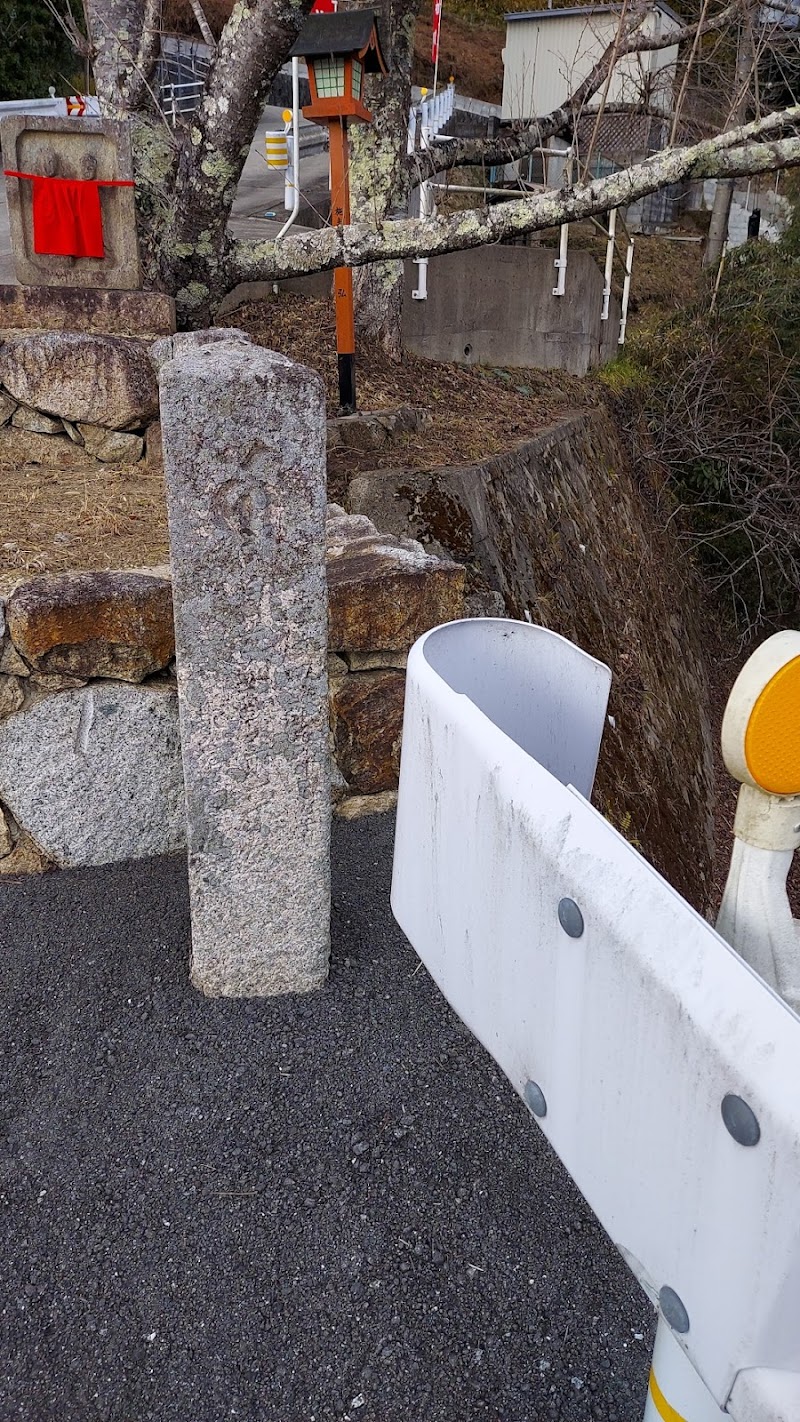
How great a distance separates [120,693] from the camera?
3.00m

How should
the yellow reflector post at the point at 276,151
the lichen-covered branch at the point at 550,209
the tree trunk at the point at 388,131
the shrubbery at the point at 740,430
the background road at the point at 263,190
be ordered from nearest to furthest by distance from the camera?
the lichen-covered branch at the point at 550,209 < the tree trunk at the point at 388,131 < the shrubbery at the point at 740,430 < the background road at the point at 263,190 < the yellow reflector post at the point at 276,151

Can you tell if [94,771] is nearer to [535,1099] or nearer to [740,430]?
[535,1099]

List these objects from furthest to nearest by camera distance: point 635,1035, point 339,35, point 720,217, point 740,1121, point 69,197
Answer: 1. point 720,217
2. point 339,35
3. point 69,197
4. point 635,1035
5. point 740,1121

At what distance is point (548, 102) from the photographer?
17.8 m

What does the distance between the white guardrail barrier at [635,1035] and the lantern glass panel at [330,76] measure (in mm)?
4950

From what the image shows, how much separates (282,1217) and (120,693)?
1.60 m

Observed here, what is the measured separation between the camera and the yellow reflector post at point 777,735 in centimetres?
105

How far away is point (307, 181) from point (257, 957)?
1401 centimetres

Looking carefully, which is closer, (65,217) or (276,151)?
(65,217)

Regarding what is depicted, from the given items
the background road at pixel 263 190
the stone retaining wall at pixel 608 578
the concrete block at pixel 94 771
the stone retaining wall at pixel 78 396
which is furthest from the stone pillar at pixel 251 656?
the background road at pixel 263 190

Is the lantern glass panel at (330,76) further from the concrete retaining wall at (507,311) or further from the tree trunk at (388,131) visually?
the concrete retaining wall at (507,311)

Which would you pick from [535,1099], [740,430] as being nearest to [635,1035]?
[535,1099]

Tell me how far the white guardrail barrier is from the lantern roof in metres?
4.80

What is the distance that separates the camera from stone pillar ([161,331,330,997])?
2105 millimetres
